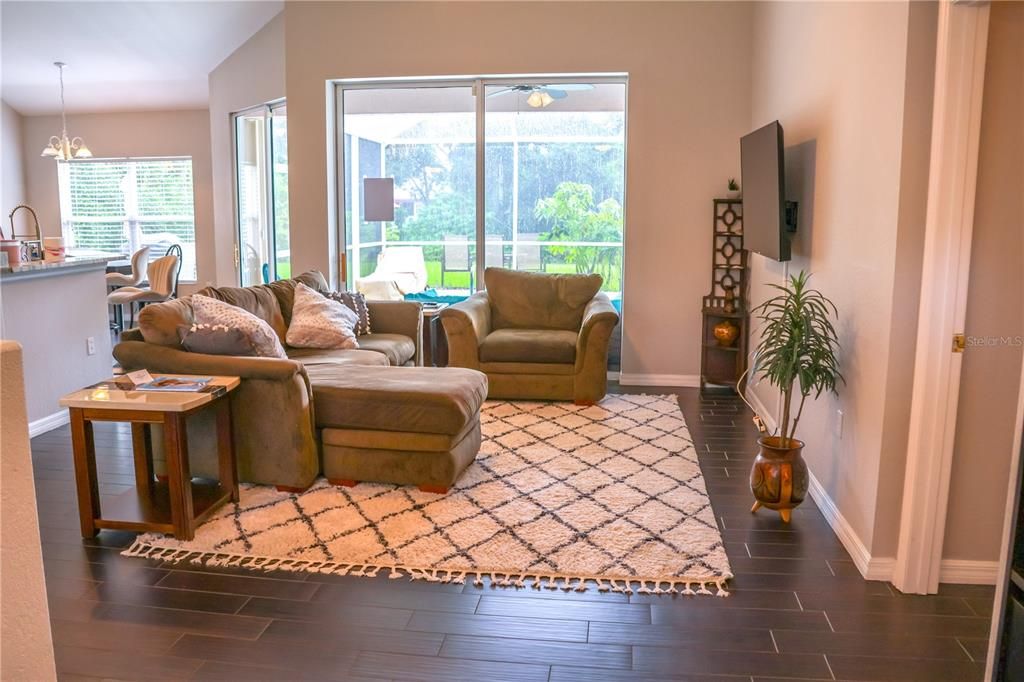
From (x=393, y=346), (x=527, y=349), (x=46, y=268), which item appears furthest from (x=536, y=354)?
(x=46, y=268)

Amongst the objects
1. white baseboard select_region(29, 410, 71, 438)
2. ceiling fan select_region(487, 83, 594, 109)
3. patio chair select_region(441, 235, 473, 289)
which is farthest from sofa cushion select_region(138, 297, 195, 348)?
ceiling fan select_region(487, 83, 594, 109)

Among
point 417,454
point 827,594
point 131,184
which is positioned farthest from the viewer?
point 131,184

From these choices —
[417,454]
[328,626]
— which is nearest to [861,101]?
[417,454]

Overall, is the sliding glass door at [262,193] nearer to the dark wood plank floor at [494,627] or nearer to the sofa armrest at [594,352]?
the sofa armrest at [594,352]

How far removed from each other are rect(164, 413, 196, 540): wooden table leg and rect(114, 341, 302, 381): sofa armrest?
1.47 ft

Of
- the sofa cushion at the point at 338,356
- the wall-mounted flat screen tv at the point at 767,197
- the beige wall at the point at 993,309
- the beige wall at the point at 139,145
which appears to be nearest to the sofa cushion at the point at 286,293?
the sofa cushion at the point at 338,356

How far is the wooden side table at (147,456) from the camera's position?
307 cm

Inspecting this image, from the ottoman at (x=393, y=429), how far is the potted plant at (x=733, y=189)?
307 centimetres

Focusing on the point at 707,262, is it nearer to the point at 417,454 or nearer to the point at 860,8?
the point at 860,8

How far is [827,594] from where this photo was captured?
278 centimetres

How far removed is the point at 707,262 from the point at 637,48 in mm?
1698

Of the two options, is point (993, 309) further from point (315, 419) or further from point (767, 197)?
point (315, 419)

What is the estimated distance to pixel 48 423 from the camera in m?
4.74

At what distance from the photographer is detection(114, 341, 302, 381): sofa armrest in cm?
348
